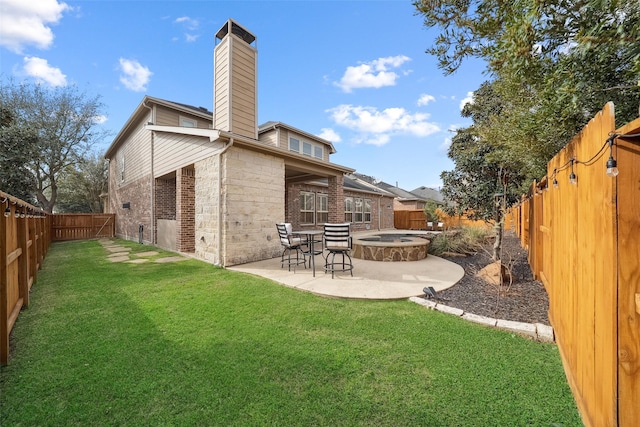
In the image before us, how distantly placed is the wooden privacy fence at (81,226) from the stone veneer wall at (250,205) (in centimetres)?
1391

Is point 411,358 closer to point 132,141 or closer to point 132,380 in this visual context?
point 132,380

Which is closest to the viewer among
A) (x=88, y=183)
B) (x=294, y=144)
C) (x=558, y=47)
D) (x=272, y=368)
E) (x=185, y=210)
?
(x=272, y=368)

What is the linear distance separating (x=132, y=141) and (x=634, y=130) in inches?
653

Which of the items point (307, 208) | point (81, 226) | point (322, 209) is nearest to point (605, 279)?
point (307, 208)

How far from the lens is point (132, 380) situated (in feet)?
7.41

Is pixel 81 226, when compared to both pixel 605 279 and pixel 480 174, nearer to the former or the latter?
pixel 480 174

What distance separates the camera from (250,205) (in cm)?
724

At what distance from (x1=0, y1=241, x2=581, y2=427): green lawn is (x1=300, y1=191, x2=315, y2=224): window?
9.93m

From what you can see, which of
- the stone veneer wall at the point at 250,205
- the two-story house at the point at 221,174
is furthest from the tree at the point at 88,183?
the stone veneer wall at the point at 250,205

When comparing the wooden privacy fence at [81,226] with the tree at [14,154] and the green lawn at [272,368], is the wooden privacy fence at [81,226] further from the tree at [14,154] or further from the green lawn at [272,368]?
the green lawn at [272,368]

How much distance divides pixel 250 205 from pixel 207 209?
1197 mm

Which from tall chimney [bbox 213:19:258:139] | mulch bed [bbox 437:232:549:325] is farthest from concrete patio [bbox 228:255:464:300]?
tall chimney [bbox 213:19:258:139]

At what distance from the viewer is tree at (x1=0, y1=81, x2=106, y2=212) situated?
15695mm

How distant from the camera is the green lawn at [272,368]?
1885 millimetres
